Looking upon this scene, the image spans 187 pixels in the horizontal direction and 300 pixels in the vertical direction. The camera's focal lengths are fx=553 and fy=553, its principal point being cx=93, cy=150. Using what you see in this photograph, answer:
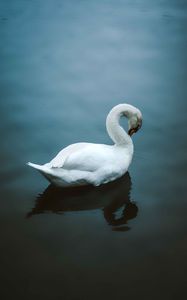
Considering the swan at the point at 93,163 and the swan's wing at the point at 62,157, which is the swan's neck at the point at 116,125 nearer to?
the swan at the point at 93,163

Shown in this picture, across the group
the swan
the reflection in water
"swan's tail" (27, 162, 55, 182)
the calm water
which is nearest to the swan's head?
the swan

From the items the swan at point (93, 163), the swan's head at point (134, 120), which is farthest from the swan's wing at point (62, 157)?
the swan's head at point (134, 120)

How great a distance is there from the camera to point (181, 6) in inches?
275

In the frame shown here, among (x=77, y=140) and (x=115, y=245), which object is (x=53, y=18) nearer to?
(x=77, y=140)

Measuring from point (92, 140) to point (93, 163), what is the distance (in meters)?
0.74

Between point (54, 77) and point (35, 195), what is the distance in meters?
1.96

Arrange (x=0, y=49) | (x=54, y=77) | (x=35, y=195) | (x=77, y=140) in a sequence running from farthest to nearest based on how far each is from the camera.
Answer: (x=0, y=49) < (x=54, y=77) < (x=77, y=140) < (x=35, y=195)

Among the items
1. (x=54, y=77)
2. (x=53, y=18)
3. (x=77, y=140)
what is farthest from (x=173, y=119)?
(x=53, y=18)

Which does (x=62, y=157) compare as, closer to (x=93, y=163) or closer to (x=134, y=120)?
(x=93, y=163)

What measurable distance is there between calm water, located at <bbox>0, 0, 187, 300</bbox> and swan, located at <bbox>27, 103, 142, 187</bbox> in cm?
12

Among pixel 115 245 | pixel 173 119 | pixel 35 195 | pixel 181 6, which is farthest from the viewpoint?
pixel 181 6

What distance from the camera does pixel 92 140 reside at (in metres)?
4.11

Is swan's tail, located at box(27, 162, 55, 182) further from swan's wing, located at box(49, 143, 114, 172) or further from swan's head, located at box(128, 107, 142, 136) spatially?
swan's head, located at box(128, 107, 142, 136)

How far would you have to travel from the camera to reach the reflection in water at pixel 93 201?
3330 millimetres
